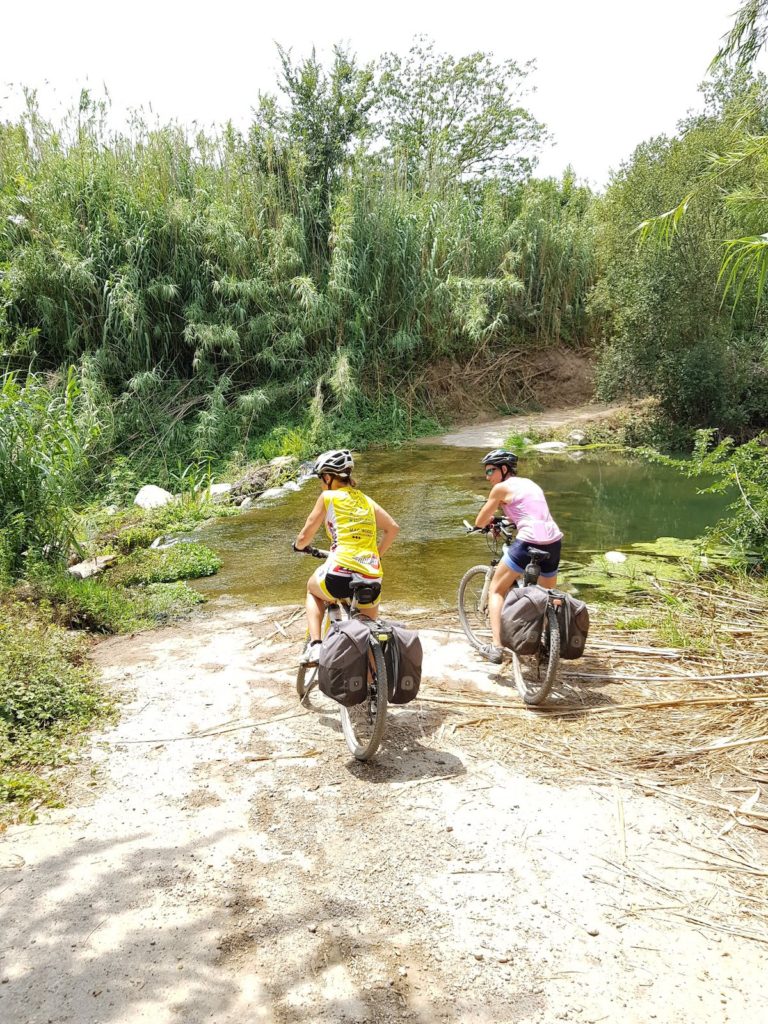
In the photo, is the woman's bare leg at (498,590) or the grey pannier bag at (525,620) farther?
the woman's bare leg at (498,590)

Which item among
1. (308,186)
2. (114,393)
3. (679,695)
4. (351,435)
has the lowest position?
(679,695)

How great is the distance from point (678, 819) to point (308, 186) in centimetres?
1479

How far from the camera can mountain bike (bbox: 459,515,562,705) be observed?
4.08 meters

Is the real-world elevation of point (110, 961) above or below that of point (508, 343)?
below

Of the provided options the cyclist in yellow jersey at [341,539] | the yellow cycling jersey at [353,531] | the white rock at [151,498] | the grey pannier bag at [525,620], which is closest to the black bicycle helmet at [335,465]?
the cyclist in yellow jersey at [341,539]

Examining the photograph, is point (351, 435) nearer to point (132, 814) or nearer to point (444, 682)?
point (444, 682)

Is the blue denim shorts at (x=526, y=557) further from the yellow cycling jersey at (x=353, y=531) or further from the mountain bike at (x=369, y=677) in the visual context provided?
the mountain bike at (x=369, y=677)

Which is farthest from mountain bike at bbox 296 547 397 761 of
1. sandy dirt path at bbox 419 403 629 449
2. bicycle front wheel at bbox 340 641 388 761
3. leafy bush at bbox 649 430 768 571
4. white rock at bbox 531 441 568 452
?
white rock at bbox 531 441 568 452

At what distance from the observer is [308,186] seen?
15.2 metres

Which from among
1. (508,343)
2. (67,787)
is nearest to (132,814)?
(67,787)

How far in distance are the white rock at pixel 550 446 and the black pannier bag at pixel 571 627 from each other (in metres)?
10.9

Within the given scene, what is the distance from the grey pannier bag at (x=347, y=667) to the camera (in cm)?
344

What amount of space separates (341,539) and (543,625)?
4.07ft

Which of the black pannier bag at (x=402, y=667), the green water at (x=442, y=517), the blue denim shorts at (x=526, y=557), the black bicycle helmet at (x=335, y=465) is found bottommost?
the green water at (x=442, y=517)
